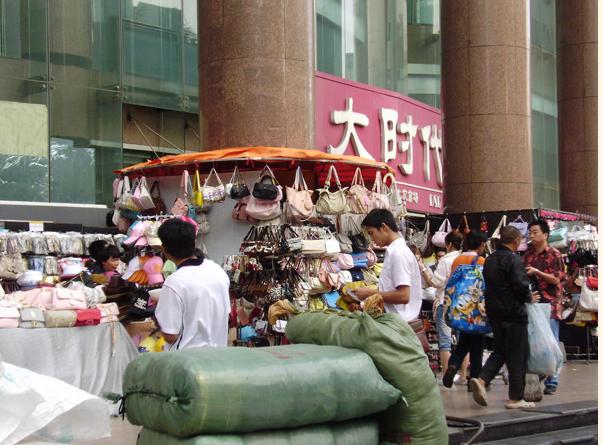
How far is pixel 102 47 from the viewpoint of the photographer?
20391mm

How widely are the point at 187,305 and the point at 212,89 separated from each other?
22.7ft

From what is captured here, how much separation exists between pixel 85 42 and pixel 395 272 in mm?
13112

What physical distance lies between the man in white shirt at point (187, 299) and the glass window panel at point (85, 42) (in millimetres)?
13615

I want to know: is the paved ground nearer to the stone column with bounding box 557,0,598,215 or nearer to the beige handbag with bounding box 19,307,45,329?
the beige handbag with bounding box 19,307,45,329

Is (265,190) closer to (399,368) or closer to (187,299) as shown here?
(187,299)

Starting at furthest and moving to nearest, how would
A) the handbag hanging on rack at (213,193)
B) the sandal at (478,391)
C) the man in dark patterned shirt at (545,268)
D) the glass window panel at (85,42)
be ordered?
1. the glass window panel at (85,42)
2. the handbag hanging on rack at (213,193)
3. the man in dark patterned shirt at (545,268)
4. the sandal at (478,391)

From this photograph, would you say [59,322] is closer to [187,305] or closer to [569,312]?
[187,305]

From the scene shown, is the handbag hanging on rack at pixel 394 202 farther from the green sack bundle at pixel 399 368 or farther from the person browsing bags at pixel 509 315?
the green sack bundle at pixel 399 368

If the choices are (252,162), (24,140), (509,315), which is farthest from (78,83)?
(509,315)

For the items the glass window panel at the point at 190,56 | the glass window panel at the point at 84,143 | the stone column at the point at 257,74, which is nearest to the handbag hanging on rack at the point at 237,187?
the stone column at the point at 257,74

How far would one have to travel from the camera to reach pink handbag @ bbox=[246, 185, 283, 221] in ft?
38.5

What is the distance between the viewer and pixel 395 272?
845cm

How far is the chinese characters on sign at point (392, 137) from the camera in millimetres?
20234

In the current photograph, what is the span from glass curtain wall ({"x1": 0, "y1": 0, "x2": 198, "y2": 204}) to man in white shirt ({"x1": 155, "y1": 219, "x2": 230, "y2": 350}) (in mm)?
12338
